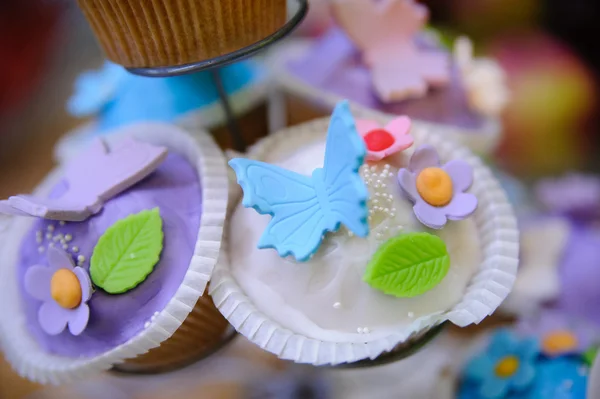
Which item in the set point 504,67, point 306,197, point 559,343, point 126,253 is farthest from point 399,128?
point 504,67

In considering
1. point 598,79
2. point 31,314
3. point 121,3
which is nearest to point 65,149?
point 31,314

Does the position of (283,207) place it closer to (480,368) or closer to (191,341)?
(191,341)

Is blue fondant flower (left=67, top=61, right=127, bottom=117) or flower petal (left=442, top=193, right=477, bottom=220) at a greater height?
blue fondant flower (left=67, top=61, right=127, bottom=117)

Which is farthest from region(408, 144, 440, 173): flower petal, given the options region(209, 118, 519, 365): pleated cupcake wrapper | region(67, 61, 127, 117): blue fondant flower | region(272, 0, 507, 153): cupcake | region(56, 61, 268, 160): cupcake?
region(67, 61, 127, 117): blue fondant flower

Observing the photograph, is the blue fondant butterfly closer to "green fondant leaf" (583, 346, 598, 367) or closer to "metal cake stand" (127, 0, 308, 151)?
"metal cake stand" (127, 0, 308, 151)

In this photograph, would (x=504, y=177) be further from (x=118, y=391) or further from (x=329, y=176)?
(x=118, y=391)

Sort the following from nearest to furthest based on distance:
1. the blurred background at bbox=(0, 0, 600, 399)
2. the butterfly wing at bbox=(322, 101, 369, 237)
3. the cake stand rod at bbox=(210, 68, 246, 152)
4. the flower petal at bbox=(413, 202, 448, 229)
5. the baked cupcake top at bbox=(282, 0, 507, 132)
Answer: the butterfly wing at bbox=(322, 101, 369, 237), the flower petal at bbox=(413, 202, 448, 229), the cake stand rod at bbox=(210, 68, 246, 152), the baked cupcake top at bbox=(282, 0, 507, 132), the blurred background at bbox=(0, 0, 600, 399)
